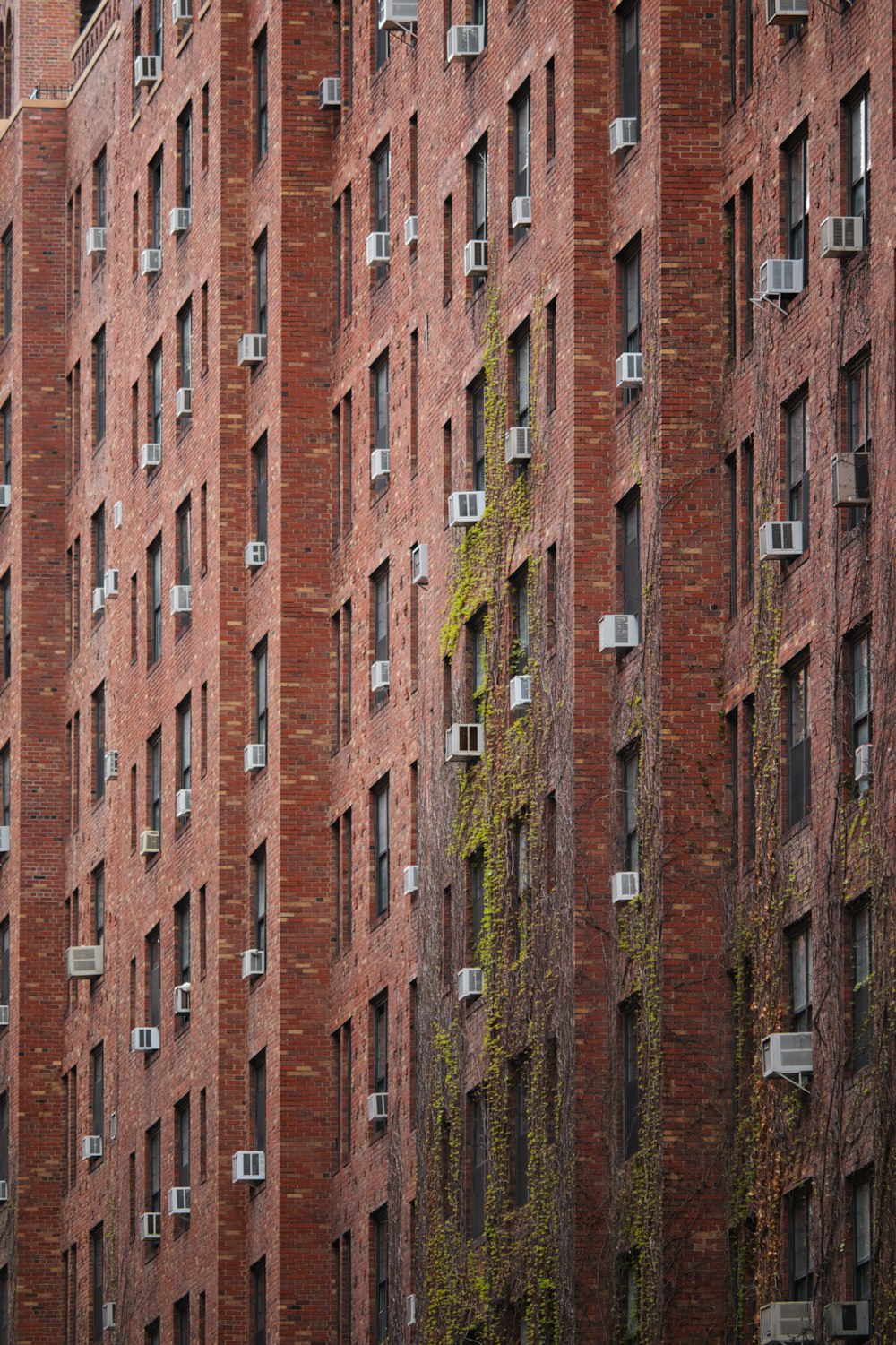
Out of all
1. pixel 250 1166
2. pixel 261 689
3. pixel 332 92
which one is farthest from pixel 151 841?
pixel 332 92

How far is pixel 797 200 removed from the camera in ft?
183

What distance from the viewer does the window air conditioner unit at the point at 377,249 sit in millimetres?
71250

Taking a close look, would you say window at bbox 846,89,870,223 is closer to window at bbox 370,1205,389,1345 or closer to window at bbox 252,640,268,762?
window at bbox 370,1205,389,1345

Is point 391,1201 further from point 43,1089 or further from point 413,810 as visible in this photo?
point 43,1089

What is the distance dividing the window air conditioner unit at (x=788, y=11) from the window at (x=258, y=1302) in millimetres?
26383

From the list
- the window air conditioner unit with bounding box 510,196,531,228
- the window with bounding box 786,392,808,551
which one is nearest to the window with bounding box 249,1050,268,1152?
the window air conditioner unit with bounding box 510,196,531,228

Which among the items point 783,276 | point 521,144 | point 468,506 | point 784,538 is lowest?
point 784,538

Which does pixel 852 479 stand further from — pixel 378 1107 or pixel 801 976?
pixel 378 1107

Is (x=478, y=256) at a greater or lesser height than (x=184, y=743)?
greater

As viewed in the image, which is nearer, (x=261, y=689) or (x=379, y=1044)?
(x=379, y=1044)

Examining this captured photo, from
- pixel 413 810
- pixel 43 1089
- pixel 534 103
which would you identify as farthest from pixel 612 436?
pixel 43 1089

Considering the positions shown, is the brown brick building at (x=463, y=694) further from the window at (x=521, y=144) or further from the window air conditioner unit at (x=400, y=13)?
the window air conditioner unit at (x=400, y=13)

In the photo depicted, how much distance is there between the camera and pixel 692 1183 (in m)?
56.2

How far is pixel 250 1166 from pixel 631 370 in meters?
19.3
